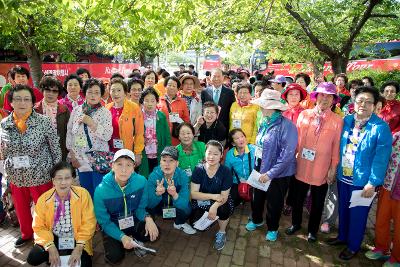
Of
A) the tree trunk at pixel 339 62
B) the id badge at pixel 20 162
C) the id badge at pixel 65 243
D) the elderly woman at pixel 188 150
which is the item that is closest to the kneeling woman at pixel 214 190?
the elderly woman at pixel 188 150

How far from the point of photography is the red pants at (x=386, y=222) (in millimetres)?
3330

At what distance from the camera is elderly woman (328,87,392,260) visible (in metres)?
3.14

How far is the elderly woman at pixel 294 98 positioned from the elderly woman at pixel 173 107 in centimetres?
169

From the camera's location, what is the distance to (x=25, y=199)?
3.64 metres

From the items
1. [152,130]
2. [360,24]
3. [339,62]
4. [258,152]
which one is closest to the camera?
[258,152]

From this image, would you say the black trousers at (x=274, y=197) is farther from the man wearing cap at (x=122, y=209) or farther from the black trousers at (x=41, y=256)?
the black trousers at (x=41, y=256)

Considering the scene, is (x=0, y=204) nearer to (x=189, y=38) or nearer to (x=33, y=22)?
(x=189, y=38)

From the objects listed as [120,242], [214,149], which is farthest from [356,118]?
[120,242]

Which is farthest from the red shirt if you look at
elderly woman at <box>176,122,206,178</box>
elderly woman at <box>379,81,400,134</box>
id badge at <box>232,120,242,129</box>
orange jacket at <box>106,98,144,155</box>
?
orange jacket at <box>106,98,144,155</box>

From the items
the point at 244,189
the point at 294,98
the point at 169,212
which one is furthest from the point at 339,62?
the point at 169,212

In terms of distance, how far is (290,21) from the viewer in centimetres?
1005

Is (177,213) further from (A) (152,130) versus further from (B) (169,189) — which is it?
(A) (152,130)

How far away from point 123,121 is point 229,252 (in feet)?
7.19

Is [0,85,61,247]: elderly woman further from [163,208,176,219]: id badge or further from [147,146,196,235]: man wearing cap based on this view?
[163,208,176,219]: id badge
